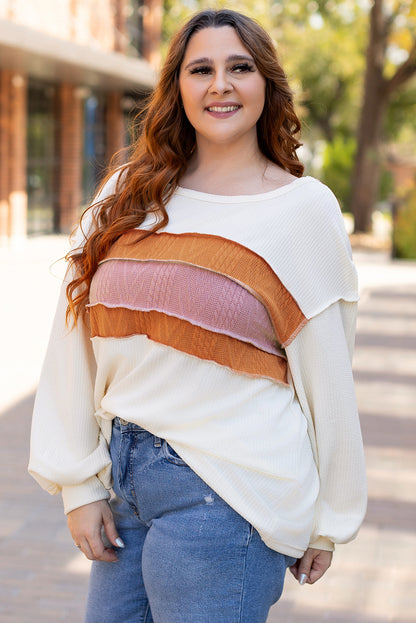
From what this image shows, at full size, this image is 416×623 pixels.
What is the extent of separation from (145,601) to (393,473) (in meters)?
3.52

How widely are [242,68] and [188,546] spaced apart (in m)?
1.00

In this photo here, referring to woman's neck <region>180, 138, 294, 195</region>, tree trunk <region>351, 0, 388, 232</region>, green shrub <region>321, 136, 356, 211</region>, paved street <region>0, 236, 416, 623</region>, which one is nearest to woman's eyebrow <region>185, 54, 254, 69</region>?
woman's neck <region>180, 138, 294, 195</region>

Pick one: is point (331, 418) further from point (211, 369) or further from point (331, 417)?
point (211, 369)

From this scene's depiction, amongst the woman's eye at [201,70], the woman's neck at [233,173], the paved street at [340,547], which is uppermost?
the woman's eye at [201,70]

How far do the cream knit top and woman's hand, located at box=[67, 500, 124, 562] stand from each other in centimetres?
2

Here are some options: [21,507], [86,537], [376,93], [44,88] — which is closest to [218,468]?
[86,537]

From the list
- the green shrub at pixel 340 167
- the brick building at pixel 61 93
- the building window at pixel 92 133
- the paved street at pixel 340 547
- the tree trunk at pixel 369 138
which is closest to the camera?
the paved street at pixel 340 547

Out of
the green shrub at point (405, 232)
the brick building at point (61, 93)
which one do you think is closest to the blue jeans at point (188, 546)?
the brick building at point (61, 93)

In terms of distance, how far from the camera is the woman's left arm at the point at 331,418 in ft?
5.94

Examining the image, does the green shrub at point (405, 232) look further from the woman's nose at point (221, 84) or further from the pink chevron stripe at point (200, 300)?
the pink chevron stripe at point (200, 300)

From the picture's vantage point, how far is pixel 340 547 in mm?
4137

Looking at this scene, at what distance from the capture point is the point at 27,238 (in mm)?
18062

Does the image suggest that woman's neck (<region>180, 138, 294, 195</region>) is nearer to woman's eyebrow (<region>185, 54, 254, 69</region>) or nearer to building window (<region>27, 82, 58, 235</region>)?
woman's eyebrow (<region>185, 54, 254, 69</region>)

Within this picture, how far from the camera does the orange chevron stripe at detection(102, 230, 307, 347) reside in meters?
1.76
